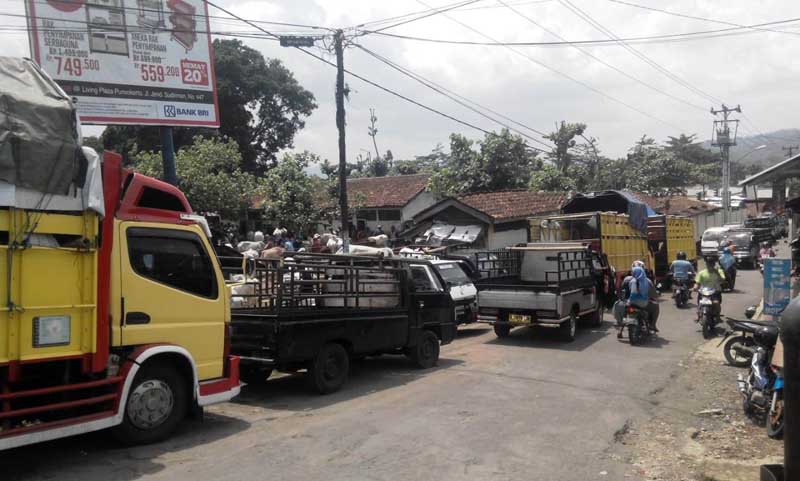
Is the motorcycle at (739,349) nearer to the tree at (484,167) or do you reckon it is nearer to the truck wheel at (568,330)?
the truck wheel at (568,330)

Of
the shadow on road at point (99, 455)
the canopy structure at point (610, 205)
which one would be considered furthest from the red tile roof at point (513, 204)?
the shadow on road at point (99, 455)

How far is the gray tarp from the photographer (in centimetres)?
505

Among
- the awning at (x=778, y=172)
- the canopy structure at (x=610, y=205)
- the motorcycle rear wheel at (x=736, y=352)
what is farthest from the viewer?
the canopy structure at (x=610, y=205)

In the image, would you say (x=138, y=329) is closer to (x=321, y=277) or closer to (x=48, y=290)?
(x=48, y=290)

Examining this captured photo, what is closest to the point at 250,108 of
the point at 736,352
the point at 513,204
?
the point at 513,204

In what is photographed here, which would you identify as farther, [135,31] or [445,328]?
[135,31]

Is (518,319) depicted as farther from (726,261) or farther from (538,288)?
(726,261)

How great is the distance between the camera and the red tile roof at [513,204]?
911 inches

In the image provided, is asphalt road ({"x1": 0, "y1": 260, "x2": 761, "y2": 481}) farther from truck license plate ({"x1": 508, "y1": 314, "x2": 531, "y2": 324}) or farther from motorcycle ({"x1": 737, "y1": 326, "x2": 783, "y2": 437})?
truck license plate ({"x1": 508, "y1": 314, "x2": 531, "y2": 324})

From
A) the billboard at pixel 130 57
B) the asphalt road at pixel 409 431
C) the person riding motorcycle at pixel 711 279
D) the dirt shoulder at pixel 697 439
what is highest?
the billboard at pixel 130 57

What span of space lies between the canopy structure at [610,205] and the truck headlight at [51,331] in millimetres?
17277

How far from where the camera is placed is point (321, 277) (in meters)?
9.02

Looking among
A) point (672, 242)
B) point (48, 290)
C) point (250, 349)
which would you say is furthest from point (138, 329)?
point (672, 242)

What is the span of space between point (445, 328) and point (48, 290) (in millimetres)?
6860
